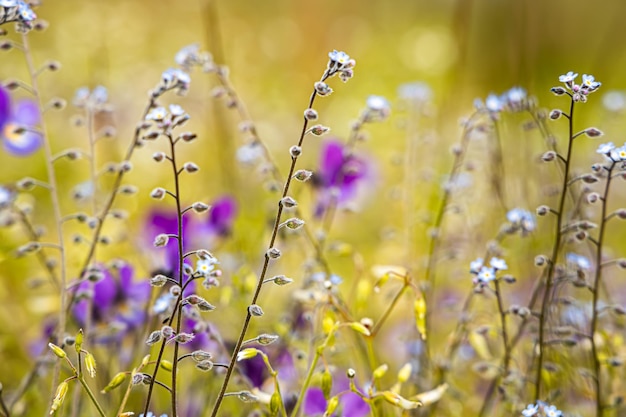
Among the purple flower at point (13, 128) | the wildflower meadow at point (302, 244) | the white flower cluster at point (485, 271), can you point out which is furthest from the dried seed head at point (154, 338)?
the purple flower at point (13, 128)

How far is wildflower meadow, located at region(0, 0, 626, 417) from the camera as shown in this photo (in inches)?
24.2

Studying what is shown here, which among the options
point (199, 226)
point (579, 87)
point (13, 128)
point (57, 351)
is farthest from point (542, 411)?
point (13, 128)

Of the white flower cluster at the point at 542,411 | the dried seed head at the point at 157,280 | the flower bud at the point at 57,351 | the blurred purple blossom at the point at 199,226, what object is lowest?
the flower bud at the point at 57,351

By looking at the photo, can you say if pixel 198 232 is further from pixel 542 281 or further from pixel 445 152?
pixel 445 152

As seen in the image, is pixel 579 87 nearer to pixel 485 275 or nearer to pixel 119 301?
pixel 485 275

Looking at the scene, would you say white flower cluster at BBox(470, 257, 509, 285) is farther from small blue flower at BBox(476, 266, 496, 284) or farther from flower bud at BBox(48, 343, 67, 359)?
flower bud at BBox(48, 343, 67, 359)

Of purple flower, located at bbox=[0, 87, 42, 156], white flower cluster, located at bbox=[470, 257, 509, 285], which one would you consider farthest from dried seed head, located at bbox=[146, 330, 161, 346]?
purple flower, located at bbox=[0, 87, 42, 156]

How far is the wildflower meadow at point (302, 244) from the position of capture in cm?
61

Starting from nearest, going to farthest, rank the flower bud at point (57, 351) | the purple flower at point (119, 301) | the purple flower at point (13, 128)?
the flower bud at point (57, 351) < the purple flower at point (119, 301) < the purple flower at point (13, 128)

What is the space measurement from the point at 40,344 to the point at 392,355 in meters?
0.51

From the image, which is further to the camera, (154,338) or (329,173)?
(329,173)

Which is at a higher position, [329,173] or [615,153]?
[329,173]

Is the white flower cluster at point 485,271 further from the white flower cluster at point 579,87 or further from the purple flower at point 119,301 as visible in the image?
the purple flower at point 119,301

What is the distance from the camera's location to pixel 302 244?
91cm
